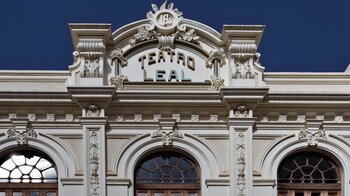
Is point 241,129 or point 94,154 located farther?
point 241,129

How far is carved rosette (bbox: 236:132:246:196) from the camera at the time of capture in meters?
24.2

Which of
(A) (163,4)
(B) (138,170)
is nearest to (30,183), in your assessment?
(B) (138,170)

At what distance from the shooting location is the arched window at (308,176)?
2481 centimetres

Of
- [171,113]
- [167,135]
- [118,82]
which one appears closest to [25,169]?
[118,82]

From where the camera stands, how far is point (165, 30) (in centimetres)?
2583

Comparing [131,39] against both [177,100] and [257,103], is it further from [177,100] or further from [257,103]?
[257,103]

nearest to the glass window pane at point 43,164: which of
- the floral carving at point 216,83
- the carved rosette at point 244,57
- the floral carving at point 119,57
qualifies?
the floral carving at point 119,57

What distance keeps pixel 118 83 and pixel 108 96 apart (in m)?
0.87

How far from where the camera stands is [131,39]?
25766 millimetres

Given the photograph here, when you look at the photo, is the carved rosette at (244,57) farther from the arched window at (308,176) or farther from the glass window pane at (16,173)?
the glass window pane at (16,173)

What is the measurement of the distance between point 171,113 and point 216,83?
1.47m

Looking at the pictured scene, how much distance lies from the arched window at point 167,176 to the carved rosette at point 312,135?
291cm

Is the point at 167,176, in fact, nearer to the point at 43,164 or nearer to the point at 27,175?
the point at 43,164

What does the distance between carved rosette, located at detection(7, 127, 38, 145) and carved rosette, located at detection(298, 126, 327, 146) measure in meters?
6.97
